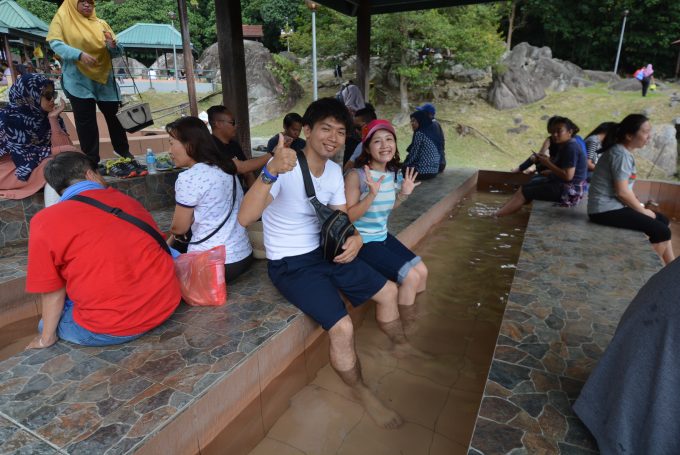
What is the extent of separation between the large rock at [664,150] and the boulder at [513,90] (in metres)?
5.80

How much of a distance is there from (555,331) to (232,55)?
4.62m

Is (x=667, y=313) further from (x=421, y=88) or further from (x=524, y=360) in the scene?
(x=421, y=88)

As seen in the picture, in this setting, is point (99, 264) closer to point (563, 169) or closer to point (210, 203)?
point (210, 203)

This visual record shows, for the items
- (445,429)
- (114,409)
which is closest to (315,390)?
(445,429)

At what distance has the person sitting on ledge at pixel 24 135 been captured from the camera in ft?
12.9

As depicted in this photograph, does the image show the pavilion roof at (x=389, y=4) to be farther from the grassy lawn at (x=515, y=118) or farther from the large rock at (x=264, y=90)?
the large rock at (x=264, y=90)

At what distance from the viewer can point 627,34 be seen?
76.7 ft

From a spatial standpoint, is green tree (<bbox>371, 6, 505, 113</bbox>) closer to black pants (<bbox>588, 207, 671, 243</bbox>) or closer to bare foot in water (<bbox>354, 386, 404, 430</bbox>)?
black pants (<bbox>588, 207, 671, 243</bbox>)

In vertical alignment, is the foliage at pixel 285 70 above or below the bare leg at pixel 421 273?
above

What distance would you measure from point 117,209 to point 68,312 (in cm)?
69

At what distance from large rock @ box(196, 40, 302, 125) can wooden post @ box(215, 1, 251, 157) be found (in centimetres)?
1676

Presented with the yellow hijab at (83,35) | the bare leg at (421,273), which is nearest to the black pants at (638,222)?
the bare leg at (421,273)

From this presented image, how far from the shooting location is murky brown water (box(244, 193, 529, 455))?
7.47ft

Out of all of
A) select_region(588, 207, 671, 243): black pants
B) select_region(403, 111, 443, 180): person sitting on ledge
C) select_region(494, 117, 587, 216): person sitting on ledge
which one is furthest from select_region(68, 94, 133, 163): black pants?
select_region(588, 207, 671, 243): black pants
